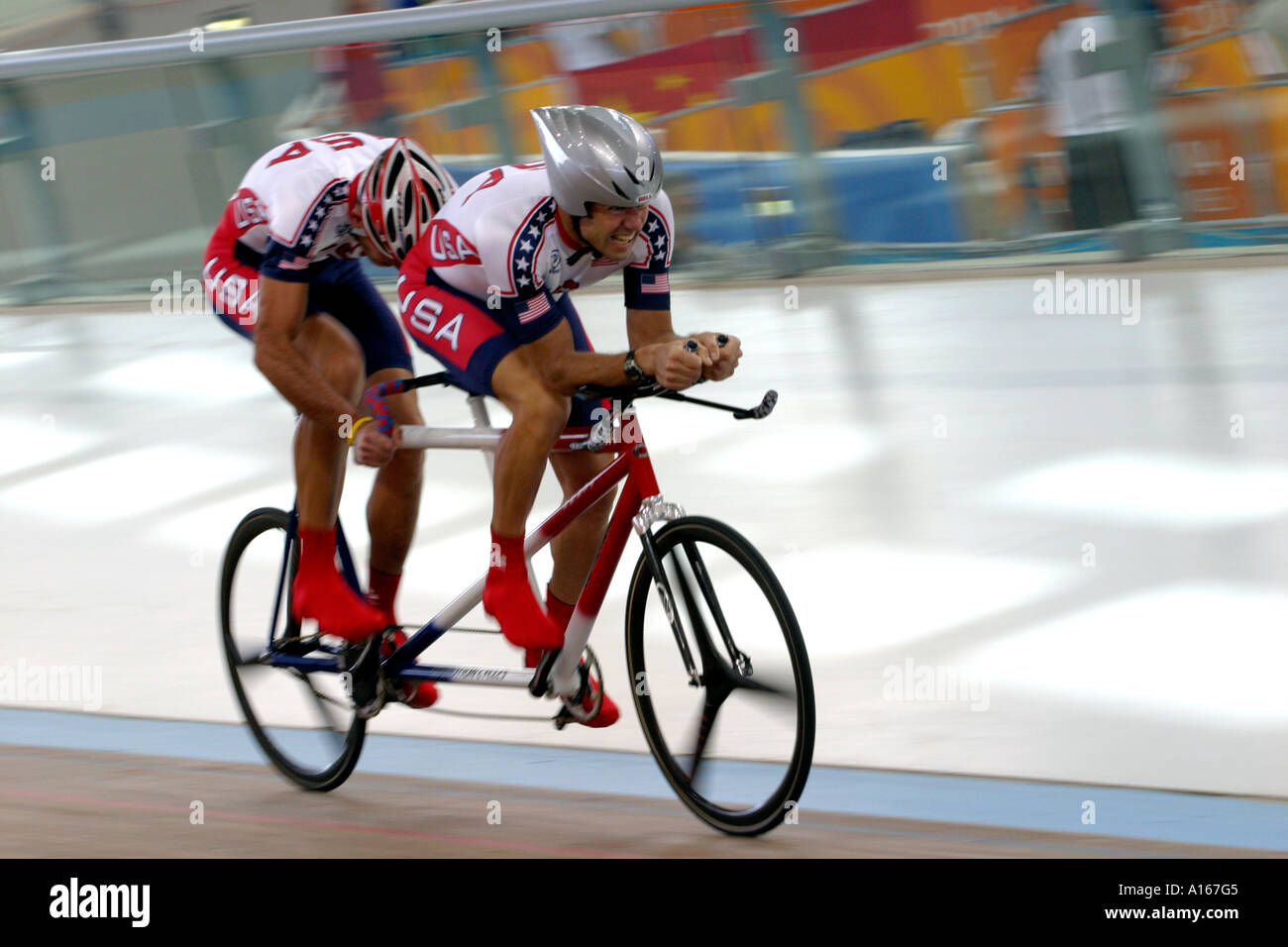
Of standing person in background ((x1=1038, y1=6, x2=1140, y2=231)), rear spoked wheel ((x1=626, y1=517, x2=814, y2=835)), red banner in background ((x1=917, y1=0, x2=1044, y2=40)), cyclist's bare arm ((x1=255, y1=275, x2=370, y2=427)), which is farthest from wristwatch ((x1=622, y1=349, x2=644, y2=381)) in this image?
red banner in background ((x1=917, y1=0, x2=1044, y2=40))

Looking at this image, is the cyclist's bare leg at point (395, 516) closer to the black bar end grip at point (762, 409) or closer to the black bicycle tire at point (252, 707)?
the black bicycle tire at point (252, 707)

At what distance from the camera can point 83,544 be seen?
5441 millimetres

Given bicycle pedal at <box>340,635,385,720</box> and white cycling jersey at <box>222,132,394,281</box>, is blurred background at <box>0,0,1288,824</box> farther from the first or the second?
white cycling jersey at <box>222,132,394,281</box>

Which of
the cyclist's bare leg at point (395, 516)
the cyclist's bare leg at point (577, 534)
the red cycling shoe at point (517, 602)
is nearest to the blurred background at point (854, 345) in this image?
the cyclist's bare leg at point (395, 516)

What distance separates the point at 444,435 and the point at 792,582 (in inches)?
57.7

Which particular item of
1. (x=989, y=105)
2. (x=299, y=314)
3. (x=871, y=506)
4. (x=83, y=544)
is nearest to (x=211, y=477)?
(x=83, y=544)

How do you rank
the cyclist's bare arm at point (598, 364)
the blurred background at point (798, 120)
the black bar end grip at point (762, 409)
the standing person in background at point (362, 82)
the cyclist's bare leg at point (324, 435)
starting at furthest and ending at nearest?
1. the standing person in background at point (362, 82)
2. the blurred background at point (798, 120)
3. the cyclist's bare leg at point (324, 435)
4. the black bar end grip at point (762, 409)
5. the cyclist's bare arm at point (598, 364)

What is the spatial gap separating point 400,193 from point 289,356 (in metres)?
0.37

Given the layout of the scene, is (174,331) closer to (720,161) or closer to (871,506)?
(720,161)

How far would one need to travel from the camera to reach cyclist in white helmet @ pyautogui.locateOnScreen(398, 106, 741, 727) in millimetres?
2641

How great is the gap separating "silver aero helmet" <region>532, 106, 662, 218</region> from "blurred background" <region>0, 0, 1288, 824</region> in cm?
129

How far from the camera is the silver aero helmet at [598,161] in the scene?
2621mm

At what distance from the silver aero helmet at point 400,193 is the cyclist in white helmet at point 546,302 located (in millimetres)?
67

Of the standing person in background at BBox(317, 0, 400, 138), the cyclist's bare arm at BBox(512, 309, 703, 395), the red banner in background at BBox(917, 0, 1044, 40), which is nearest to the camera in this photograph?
the cyclist's bare arm at BBox(512, 309, 703, 395)
